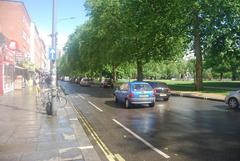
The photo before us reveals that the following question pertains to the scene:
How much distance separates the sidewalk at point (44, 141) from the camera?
773 cm

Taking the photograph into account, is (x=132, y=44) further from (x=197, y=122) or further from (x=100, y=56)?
(x=197, y=122)

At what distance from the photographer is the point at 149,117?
1505 centimetres

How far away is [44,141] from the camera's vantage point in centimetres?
930

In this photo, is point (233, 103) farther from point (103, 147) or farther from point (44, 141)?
point (44, 141)

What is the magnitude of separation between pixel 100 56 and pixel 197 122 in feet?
152

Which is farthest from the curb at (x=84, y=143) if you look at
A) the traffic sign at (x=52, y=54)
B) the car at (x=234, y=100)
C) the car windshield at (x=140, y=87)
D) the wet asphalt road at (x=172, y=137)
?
the car at (x=234, y=100)

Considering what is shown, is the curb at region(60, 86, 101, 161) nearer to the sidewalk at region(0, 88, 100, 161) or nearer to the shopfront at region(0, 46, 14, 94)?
the sidewalk at region(0, 88, 100, 161)

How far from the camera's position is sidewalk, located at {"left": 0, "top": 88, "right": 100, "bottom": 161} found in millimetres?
7727

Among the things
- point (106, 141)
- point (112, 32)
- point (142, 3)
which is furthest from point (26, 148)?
point (112, 32)

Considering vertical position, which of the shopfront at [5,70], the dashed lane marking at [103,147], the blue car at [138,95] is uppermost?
the shopfront at [5,70]

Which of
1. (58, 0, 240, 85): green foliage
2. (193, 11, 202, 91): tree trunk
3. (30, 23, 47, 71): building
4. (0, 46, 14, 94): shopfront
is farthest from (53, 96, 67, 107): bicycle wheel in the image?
(30, 23, 47, 71): building

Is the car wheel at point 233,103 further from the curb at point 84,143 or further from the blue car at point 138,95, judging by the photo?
the curb at point 84,143

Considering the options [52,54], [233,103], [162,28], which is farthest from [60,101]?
[162,28]

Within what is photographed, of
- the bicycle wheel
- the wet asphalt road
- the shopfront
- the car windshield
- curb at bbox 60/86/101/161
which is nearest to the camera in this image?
curb at bbox 60/86/101/161
